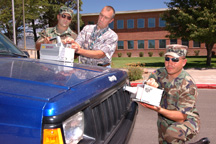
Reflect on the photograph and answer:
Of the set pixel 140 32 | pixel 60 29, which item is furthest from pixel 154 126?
pixel 140 32

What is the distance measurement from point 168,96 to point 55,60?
1.44 metres

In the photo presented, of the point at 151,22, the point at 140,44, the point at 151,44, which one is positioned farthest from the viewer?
the point at 140,44

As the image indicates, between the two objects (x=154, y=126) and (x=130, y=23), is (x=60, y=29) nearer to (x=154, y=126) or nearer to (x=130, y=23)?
(x=154, y=126)

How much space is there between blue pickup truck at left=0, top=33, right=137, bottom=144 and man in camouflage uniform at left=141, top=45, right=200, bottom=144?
52cm

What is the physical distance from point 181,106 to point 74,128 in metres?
1.21

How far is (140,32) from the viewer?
1553 inches

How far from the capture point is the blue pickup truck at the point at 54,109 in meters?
1.26

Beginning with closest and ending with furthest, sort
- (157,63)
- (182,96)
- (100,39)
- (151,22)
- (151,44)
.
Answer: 1. (182,96)
2. (100,39)
3. (157,63)
4. (151,22)
5. (151,44)

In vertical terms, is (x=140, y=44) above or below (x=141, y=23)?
below

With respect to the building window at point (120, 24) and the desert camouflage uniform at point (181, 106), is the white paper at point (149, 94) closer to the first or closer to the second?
the desert camouflage uniform at point (181, 106)

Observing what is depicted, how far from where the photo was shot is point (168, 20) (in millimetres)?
19297

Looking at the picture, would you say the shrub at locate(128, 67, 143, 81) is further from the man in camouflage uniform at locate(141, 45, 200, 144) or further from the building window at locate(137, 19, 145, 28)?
the building window at locate(137, 19, 145, 28)

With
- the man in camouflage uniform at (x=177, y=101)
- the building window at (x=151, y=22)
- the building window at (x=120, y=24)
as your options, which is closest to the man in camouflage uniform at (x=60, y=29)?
the man in camouflage uniform at (x=177, y=101)

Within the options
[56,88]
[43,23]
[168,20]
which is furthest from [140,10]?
[56,88]
